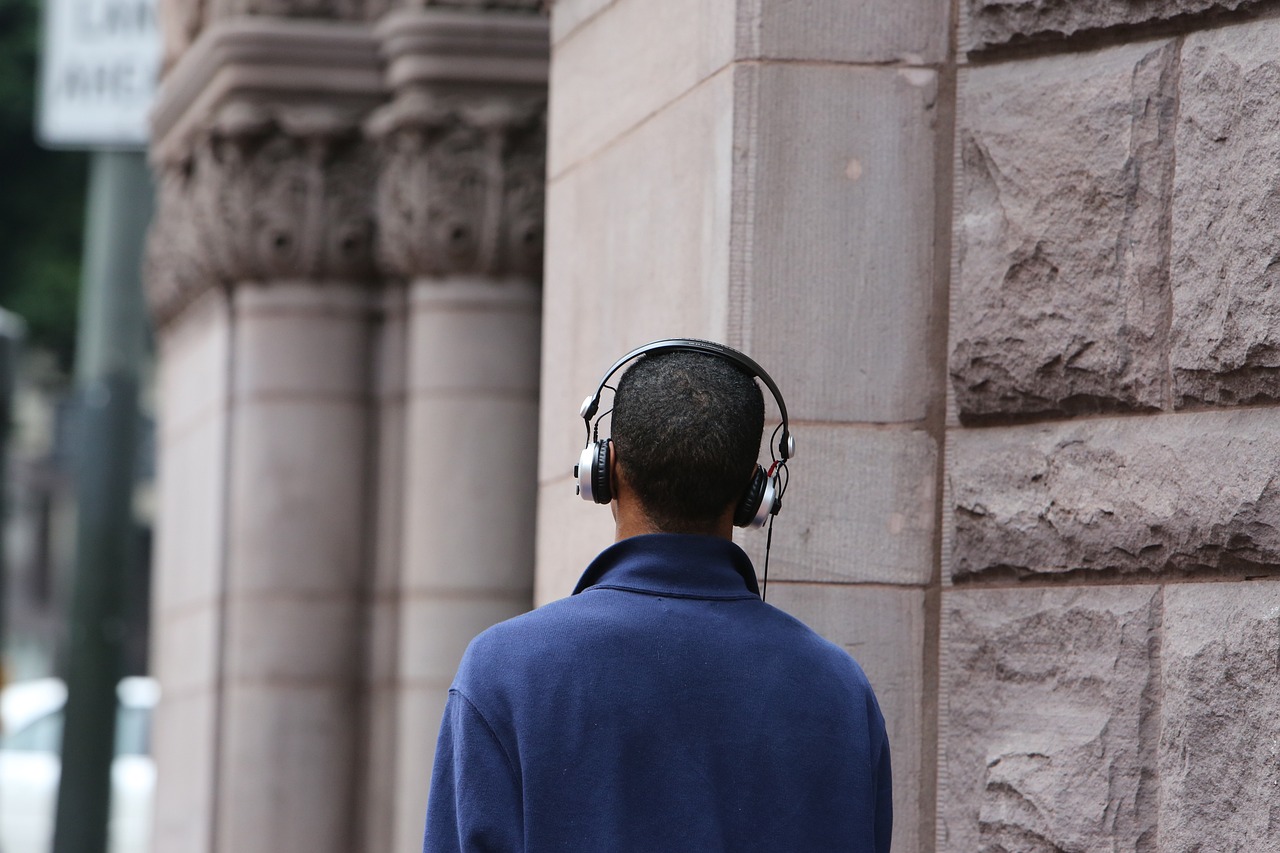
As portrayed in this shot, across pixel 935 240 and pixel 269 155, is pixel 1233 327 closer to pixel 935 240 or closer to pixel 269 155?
pixel 935 240

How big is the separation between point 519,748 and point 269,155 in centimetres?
468

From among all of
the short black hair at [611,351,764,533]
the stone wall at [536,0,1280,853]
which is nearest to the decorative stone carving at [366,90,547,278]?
the stone wall at [536,0,1280,853]

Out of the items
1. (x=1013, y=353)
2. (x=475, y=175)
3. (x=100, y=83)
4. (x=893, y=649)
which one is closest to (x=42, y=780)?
(x=100, y=83)

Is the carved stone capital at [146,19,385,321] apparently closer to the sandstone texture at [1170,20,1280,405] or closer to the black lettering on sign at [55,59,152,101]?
the black lettering on sign at [55,59,152,101]

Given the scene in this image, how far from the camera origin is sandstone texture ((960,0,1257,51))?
3.59m

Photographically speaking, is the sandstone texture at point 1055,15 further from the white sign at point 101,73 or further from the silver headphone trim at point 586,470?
the white sign at point 101,73

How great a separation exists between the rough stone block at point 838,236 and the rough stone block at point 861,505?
0.17ft

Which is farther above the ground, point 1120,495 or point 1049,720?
point 1120,495

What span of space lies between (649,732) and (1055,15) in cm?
184

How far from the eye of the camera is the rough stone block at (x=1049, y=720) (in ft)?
11.4

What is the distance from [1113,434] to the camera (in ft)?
11.8

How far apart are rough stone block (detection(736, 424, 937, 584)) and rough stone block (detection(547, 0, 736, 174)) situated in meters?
0.68

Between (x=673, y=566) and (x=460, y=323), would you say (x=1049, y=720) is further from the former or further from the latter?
(x=460, y=323)

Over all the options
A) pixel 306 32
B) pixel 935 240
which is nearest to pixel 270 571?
pixel 306 32
